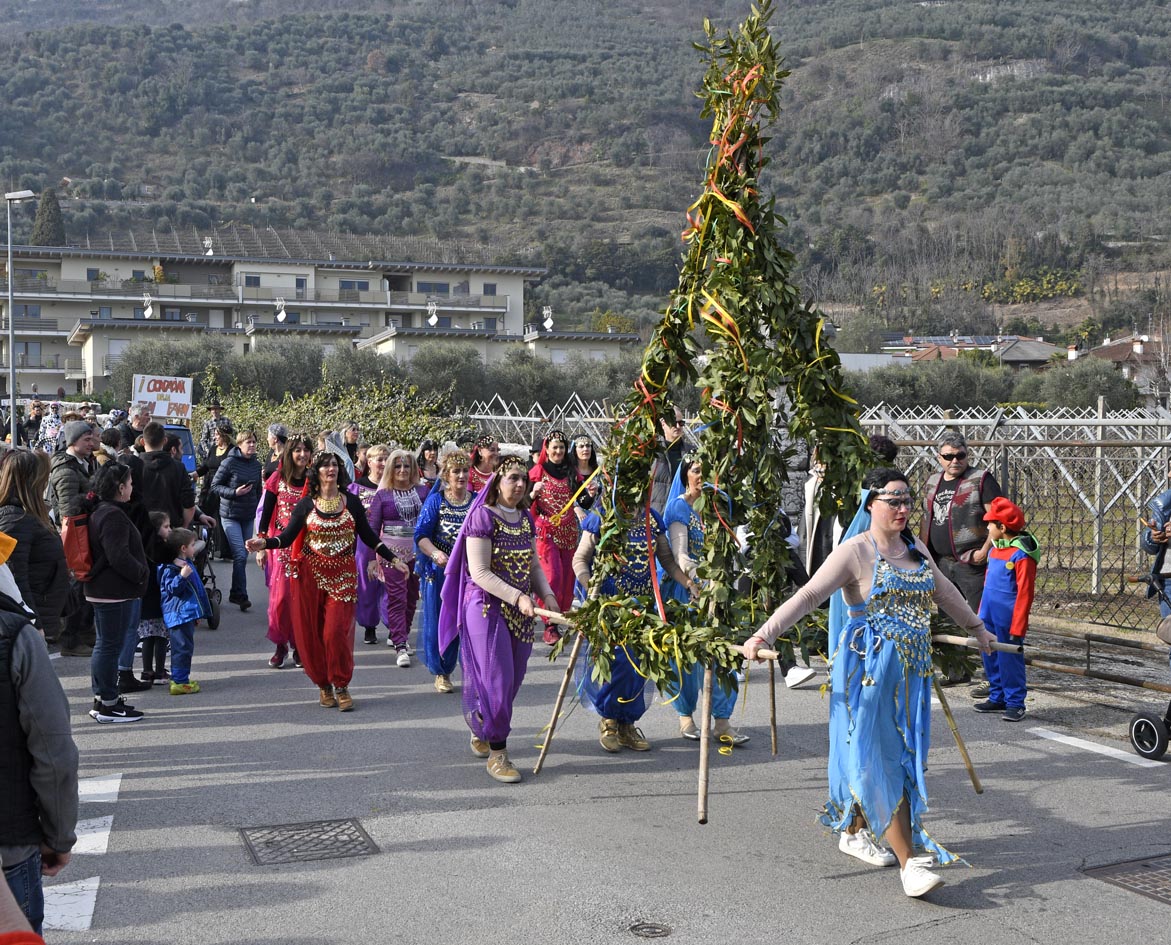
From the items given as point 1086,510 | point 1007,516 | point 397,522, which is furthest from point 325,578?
point 1086,510

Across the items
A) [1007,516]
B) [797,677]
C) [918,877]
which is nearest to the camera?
[918,877]

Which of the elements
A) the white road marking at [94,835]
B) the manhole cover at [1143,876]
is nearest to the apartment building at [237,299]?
the white road marking at [94,835]

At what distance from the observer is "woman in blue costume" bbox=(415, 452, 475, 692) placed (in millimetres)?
9984

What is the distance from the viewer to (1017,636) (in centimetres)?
926

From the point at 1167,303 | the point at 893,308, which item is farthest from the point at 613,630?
the point at 893,308

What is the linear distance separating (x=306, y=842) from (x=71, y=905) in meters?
1.17

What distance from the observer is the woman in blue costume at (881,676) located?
586cm

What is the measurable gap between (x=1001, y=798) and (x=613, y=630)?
235 centimetres

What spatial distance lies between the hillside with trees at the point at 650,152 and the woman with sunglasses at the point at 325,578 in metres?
86.9

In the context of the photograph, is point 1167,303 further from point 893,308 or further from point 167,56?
point 167,56

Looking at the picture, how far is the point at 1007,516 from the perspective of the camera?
30.2 feet

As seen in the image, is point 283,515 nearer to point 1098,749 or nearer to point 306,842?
point 306,842

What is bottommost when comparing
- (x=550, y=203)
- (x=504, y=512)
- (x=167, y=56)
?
(x=504, y=512)

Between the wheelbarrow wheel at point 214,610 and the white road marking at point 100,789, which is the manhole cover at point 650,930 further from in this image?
the wheelbarrow wheel at point 214,610
